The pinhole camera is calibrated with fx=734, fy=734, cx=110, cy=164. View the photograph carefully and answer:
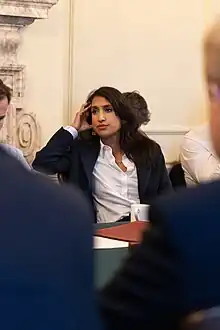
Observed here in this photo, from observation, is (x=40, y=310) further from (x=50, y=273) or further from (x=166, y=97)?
(x=166, y=97)

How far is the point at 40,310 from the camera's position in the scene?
0.73 meters

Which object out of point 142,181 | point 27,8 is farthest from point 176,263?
point 27,8

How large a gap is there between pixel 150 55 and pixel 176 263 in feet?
13.6

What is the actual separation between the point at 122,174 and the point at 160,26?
176 cm

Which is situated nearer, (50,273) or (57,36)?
(50,273)

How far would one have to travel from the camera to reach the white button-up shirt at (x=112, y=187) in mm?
3539

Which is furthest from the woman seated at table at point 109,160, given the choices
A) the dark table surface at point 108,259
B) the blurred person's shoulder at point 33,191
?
the blurred person's shoulder at point 33,191

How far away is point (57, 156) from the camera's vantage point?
3.71 metres

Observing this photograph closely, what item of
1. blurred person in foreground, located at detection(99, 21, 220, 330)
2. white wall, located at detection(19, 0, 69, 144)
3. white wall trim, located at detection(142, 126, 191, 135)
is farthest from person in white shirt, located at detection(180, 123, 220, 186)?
blurred person in foreground, located at detection(99, 21, 220, 330)

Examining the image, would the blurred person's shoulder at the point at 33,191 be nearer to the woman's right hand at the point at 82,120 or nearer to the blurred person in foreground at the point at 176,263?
the blurred person in foreground at the point at 176,263

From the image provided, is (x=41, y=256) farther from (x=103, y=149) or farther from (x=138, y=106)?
(x=138, y=106)

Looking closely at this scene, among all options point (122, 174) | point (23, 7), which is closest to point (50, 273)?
point (122, 174)

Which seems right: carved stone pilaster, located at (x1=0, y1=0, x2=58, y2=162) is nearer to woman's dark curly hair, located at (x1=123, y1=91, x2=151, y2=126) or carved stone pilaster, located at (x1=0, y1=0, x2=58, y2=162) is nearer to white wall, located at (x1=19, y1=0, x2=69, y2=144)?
white wall, located at (x1=19, y1=0, x2=69, y2=144)

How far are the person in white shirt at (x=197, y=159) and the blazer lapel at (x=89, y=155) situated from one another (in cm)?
66
